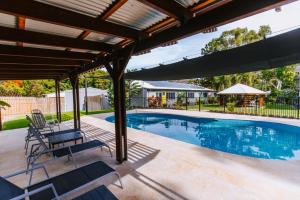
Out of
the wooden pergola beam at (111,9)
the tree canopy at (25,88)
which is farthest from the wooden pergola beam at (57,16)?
the tree canopy at (25,88)

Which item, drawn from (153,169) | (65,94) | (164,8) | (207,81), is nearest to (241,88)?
(207,81)

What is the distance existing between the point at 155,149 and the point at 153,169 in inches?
51.7

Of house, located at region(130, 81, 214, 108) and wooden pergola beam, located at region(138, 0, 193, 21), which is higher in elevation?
wooden pergola beam, located at region(138, 0, 193, 21)

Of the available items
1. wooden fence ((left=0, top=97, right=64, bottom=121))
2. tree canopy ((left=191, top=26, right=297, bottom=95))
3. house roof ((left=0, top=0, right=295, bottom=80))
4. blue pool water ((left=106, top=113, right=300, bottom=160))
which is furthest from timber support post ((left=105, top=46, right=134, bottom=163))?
tree canopy ((left=191, top=26, right=297, bottom=95))

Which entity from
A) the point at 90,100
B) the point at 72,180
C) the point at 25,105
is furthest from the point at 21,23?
the point at 90,100

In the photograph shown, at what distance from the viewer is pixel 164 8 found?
7.22 feet

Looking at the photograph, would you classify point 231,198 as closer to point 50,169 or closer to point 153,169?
point 153,169

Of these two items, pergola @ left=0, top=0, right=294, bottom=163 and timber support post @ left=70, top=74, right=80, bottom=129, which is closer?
pergola @ left=0, top=0, right=294, bottom=163

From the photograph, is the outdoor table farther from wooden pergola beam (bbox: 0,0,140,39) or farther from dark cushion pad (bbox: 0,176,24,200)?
wooden pergola beam (bbox: 0,0,140,39)

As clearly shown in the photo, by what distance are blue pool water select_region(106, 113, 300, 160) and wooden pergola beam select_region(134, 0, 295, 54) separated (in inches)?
204

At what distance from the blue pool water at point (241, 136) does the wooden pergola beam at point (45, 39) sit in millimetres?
5663

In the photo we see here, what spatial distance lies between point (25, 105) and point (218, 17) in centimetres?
1741

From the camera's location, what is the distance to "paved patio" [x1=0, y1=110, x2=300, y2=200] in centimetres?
296

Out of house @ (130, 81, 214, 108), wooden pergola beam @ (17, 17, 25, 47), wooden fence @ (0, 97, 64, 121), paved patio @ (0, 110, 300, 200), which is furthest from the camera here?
house @ (130, 81, 214, 108)
